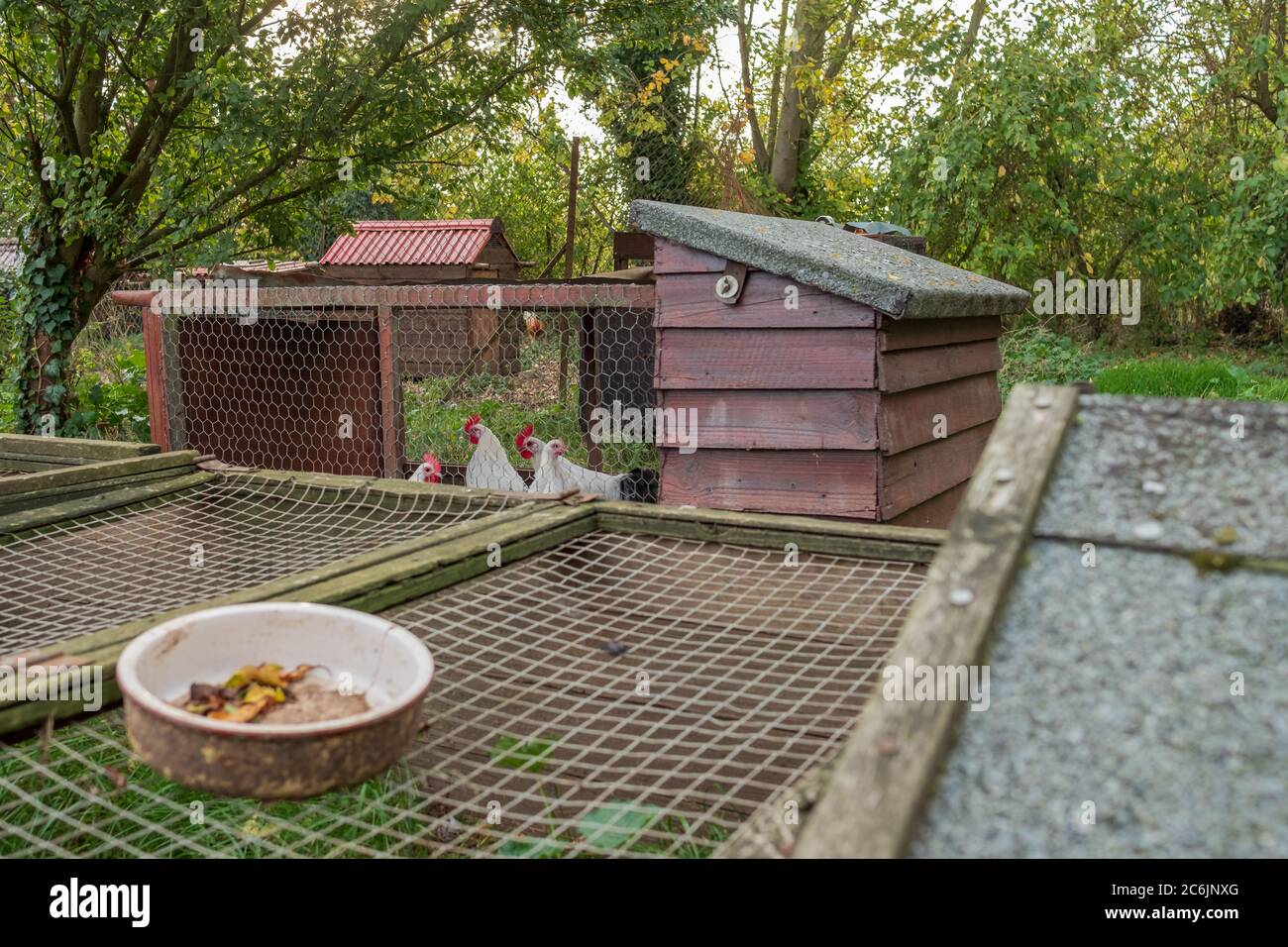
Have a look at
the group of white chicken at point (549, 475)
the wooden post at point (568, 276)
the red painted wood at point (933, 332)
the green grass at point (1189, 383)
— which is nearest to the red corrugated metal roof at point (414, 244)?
the wooden post at point (568, 276)

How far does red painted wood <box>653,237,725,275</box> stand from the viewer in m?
2.84

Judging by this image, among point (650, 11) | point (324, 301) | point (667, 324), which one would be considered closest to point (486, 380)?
point (650, 11)

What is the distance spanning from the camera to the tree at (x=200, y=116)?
4188 millimetres

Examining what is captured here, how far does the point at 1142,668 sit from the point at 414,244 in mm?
10417

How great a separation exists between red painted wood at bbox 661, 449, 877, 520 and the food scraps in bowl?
170 centimetres

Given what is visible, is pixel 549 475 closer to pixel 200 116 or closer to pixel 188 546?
pixel 188 546

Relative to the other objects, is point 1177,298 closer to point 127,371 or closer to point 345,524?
point 127,371

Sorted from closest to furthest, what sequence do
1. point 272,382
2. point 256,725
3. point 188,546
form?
point 256,725
point 188,546
point 272,382

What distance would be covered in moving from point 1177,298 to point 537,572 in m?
8.50

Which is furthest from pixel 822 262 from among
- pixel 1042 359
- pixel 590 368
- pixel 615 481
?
pixel 1042 359

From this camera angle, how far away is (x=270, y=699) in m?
1.16

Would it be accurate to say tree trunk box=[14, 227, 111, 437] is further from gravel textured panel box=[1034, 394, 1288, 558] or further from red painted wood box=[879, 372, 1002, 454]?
gravel textured panel box=[1034, 394, 1288, 558]

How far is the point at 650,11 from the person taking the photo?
496 centimetres

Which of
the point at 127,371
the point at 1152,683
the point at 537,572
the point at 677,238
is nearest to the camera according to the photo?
the point at 1152,683
